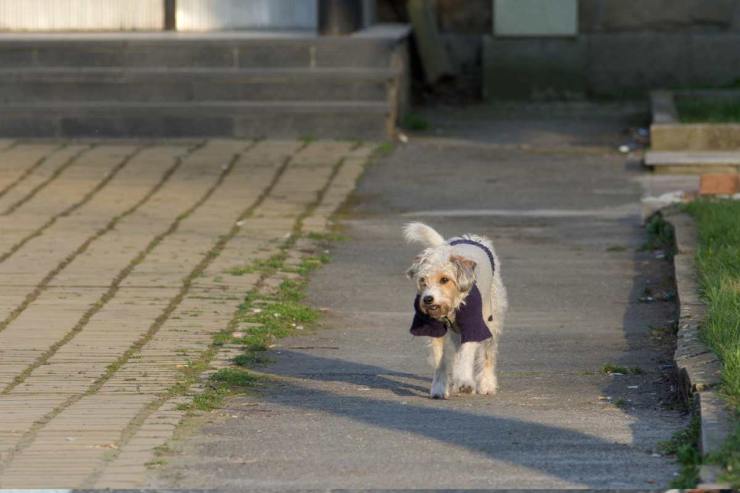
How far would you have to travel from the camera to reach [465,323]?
6.59m

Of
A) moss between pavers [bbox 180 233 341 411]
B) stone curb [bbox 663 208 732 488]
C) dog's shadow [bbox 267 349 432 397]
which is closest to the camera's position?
stone curb [bbox 663 208 732 488]

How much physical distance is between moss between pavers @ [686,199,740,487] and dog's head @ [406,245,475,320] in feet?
3.66

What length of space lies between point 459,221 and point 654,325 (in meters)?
3.19

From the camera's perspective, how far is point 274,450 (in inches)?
221

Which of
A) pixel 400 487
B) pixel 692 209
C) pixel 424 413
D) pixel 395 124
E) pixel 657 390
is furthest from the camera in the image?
pixel 395 124

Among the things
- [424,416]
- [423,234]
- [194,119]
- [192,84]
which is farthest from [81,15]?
[424,416]

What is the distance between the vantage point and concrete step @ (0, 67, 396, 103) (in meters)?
14.6

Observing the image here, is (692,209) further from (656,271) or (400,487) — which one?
(400,487)

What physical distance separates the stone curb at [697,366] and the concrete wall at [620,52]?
8.24 metres

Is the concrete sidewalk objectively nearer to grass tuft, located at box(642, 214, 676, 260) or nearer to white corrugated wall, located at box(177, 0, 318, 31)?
grass tuft, located at box(642, 214, 676, 260)

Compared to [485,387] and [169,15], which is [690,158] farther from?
[485,387]

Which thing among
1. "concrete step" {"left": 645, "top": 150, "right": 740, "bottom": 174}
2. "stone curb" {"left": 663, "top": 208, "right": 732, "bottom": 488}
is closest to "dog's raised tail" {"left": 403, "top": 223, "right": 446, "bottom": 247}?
"stone curb" {"left": 663, "top": 208, "right": 732, "bottom": 488}

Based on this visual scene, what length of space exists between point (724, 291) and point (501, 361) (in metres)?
1.17

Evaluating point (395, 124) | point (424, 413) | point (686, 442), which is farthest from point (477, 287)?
point (395, 124)
